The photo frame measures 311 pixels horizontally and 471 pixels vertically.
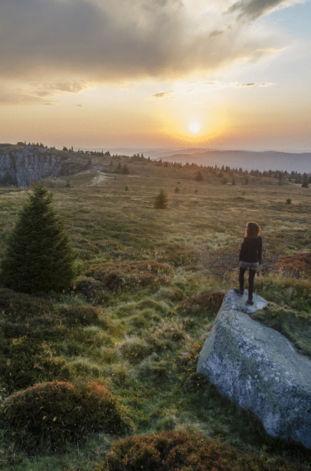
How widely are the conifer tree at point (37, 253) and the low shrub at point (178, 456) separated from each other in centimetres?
933

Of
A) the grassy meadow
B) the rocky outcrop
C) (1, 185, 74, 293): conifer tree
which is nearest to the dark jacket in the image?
the grassy meadow

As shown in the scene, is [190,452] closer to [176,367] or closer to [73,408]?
[73,408]

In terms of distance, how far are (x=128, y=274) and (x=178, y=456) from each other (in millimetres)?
12631

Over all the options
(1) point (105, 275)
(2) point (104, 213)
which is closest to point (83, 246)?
(1) point (105, 275)

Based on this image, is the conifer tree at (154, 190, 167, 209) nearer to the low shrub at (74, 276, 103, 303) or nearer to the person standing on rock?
the low shrub at (74, 276, 103, 303)

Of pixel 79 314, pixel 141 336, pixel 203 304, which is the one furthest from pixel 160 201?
pixel 141 336

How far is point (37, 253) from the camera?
15.6 meters

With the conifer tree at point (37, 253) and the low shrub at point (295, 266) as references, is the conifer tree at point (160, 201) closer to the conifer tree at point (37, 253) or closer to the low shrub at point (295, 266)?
the low shrub at point (295, 266)

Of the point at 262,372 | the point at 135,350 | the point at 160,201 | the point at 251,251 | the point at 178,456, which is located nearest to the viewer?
the point at 178,456

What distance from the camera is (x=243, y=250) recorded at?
12.5 meters

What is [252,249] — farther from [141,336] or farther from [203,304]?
[141,336]

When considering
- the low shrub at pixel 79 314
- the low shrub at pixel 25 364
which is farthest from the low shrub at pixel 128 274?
the low shrub at pixel 25 364

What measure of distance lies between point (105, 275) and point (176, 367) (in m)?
8.73

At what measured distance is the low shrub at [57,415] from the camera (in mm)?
7605
